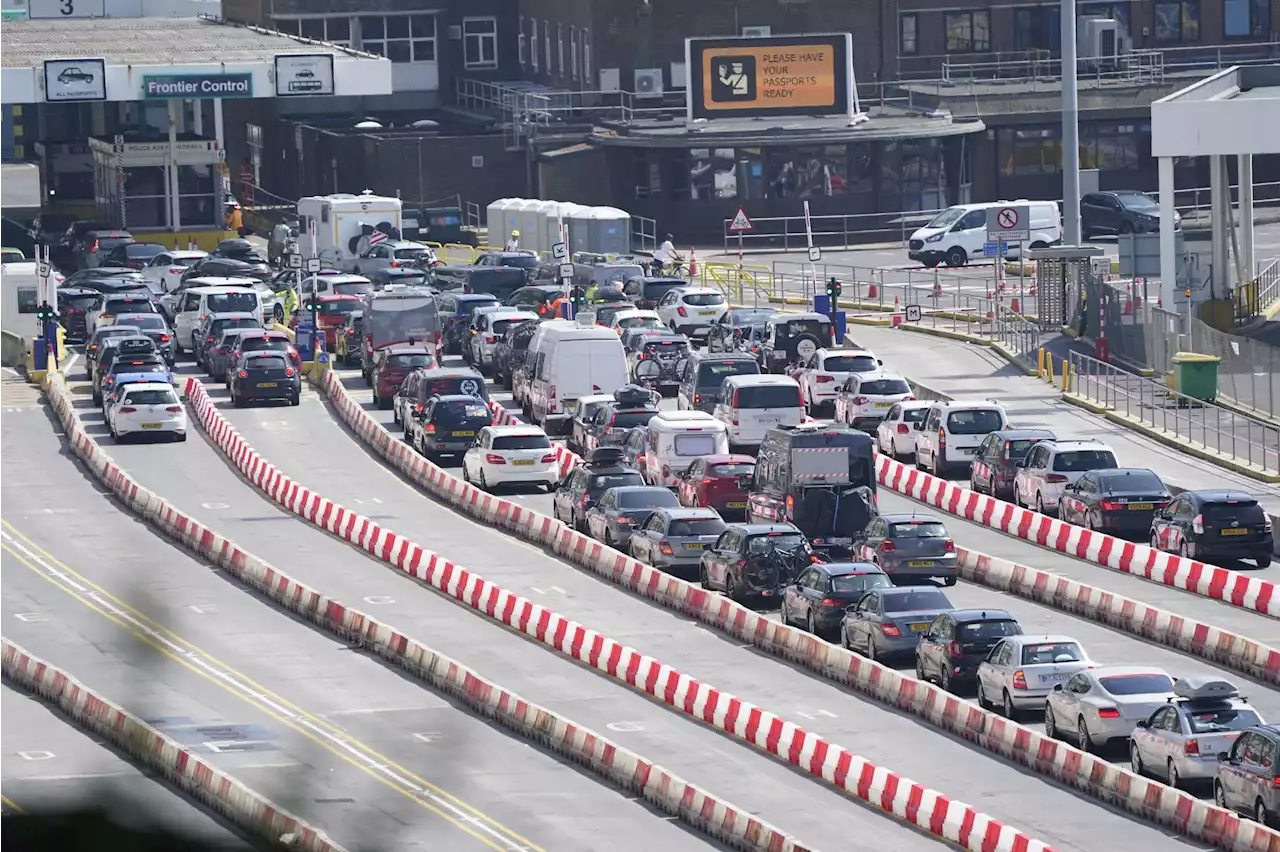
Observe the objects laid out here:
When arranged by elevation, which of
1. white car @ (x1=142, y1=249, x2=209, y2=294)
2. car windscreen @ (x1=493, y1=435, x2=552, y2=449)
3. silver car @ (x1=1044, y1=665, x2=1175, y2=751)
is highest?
white car @ (x1=142, y1=249, x2=209, y2=294)

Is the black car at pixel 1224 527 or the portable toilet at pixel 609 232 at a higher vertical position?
the portable toilet at pixel 609 232

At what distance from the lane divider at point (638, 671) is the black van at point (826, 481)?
11.8 ft

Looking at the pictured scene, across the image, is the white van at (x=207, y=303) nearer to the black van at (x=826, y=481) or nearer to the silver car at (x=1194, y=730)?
the black van at (x=826, y=481)

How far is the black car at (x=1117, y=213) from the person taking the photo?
78250 mm

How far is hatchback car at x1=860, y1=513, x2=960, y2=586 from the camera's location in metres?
34.8

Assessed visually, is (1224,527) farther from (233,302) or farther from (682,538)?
(233,302)

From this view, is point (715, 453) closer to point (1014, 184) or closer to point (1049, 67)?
point (1014, 184)

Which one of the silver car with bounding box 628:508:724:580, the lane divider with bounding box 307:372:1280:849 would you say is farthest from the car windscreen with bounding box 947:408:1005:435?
the silver car with bounding box 628:508:724:580

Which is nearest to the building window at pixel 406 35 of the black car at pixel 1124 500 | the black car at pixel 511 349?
the black car at pixel 511 349

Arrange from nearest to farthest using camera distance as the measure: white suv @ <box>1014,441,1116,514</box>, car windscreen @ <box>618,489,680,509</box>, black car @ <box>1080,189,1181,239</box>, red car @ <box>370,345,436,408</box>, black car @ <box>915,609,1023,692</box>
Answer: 1. black car @ <box>915,609,1023,692</box>
2. car windscreen @ <box>618,489,680,509</box>
3. white suv @ <box>1014,441,1116,514</box>
4. red car @ <box>370,345,436,408</box>
5. black car @ <box>1080,189,1181,239</box>

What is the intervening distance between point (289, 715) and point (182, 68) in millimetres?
62629

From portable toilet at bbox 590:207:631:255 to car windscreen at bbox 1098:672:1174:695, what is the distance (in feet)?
170

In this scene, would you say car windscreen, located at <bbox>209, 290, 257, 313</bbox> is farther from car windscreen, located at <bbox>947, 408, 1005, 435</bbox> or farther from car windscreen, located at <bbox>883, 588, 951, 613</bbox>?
car windscreen, located at <bbox>883, 588, 951, 613</bbox>

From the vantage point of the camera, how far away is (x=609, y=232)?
7656 centimetres
